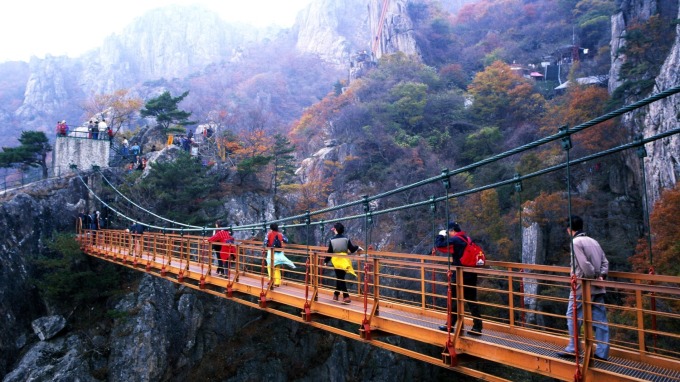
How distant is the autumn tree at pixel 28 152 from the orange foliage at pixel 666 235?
762 inches

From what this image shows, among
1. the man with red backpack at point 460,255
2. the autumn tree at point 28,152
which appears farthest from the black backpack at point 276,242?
the autumn tree at point 28,152

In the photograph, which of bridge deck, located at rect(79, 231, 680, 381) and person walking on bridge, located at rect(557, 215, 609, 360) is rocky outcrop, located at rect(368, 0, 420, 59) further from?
person walking on bridge, located at rect(557, 215, 609, 360)

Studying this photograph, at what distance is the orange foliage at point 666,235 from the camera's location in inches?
395

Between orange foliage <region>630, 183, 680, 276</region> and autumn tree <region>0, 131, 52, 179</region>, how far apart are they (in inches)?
762

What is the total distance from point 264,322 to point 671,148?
1252 centimetres

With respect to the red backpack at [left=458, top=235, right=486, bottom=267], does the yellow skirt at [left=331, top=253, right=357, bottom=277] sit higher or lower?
lower

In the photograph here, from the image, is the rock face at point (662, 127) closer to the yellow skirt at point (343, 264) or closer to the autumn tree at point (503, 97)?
the autumn tree at point (503, 97)

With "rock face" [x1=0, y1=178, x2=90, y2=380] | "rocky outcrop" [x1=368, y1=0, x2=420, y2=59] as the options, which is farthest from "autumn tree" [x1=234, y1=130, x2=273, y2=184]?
"rocky outcrop" [x1=368, y1=0, x2=420, y2=59]

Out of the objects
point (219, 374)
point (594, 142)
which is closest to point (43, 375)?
point (219, 374)

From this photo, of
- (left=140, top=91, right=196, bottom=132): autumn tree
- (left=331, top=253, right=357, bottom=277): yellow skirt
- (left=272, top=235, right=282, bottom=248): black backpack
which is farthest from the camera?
(left=140, top=91, right=196, bottom=132): autumn tree

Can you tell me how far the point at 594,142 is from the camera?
54.6ft

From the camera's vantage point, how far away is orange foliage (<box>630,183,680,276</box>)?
1004 cm

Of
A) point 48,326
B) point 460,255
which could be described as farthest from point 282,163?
point 460,255

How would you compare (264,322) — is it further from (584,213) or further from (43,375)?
(584,213)
